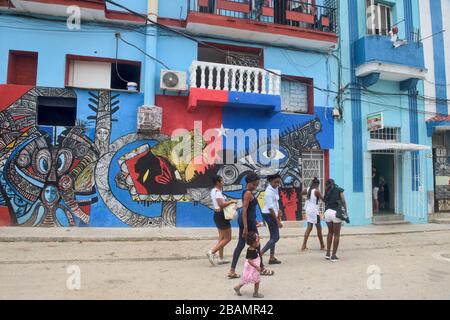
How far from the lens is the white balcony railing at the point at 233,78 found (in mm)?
10067

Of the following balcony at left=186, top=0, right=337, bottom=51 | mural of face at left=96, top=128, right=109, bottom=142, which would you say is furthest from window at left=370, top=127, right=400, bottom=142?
mural of face at left=96, top=128, right=109, bottom=142

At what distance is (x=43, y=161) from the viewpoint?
921 cm

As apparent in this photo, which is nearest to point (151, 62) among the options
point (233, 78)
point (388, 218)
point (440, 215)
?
point (233, 78)

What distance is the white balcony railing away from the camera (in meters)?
10.1

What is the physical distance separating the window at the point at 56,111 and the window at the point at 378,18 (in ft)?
34.3

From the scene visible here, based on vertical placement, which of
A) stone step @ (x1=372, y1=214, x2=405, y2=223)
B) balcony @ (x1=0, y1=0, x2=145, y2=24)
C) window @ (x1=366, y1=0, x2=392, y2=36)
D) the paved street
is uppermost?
window @ (x1=366, y1=0, x2=392, y2=36)

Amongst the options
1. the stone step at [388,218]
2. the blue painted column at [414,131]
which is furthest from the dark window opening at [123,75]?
the blue painted column at [414,131]

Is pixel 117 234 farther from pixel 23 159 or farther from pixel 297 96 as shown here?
pixel 297 96

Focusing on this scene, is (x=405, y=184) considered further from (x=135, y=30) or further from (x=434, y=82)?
(x=135, y=30)

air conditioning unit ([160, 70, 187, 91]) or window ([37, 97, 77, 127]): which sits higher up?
air conditioning unit ([160, 70, 187, 91])

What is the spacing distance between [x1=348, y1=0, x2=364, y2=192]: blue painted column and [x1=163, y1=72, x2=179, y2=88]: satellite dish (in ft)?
20.5

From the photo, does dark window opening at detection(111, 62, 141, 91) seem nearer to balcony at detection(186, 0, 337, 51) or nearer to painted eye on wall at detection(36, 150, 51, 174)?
balcony at detection(186, 0, 337, 51)
